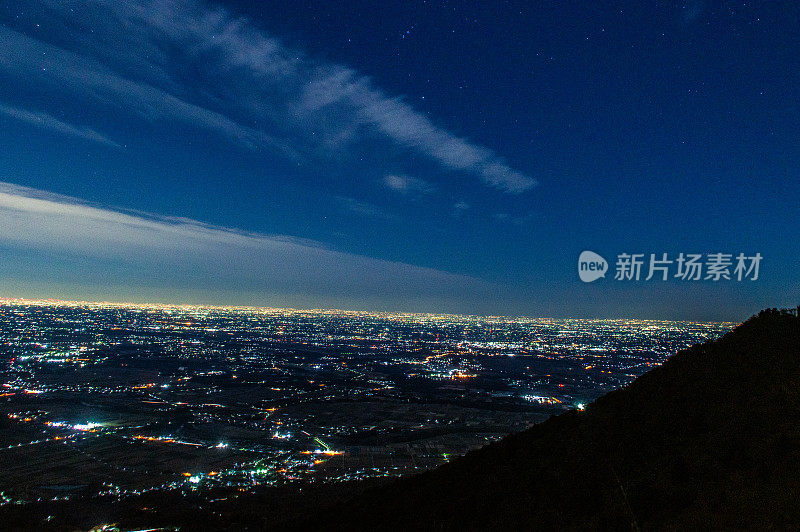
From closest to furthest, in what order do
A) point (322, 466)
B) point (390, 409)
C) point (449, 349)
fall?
point (322, 466)
point (390, 409)
point (449, 349)

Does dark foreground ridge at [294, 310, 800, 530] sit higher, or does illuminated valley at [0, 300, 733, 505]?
dark foreground ridge at [294, 310, 800, 530]

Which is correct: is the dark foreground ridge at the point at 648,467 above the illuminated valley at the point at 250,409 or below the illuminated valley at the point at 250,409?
above

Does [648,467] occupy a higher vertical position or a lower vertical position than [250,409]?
higher

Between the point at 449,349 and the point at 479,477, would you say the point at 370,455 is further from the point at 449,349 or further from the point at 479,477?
the point at 449,349

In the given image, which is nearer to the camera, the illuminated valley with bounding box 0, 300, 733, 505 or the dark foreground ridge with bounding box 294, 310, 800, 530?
the dark foreground ridge with bounding box 294, 310, 800, 530

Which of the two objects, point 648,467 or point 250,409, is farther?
point 250,409

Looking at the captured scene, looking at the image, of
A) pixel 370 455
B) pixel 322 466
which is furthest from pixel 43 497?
pixel 370 455

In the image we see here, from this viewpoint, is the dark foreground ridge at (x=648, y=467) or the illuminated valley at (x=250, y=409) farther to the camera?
the illuminated valley at (x=250, y=409)

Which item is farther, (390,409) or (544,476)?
(390,409)
